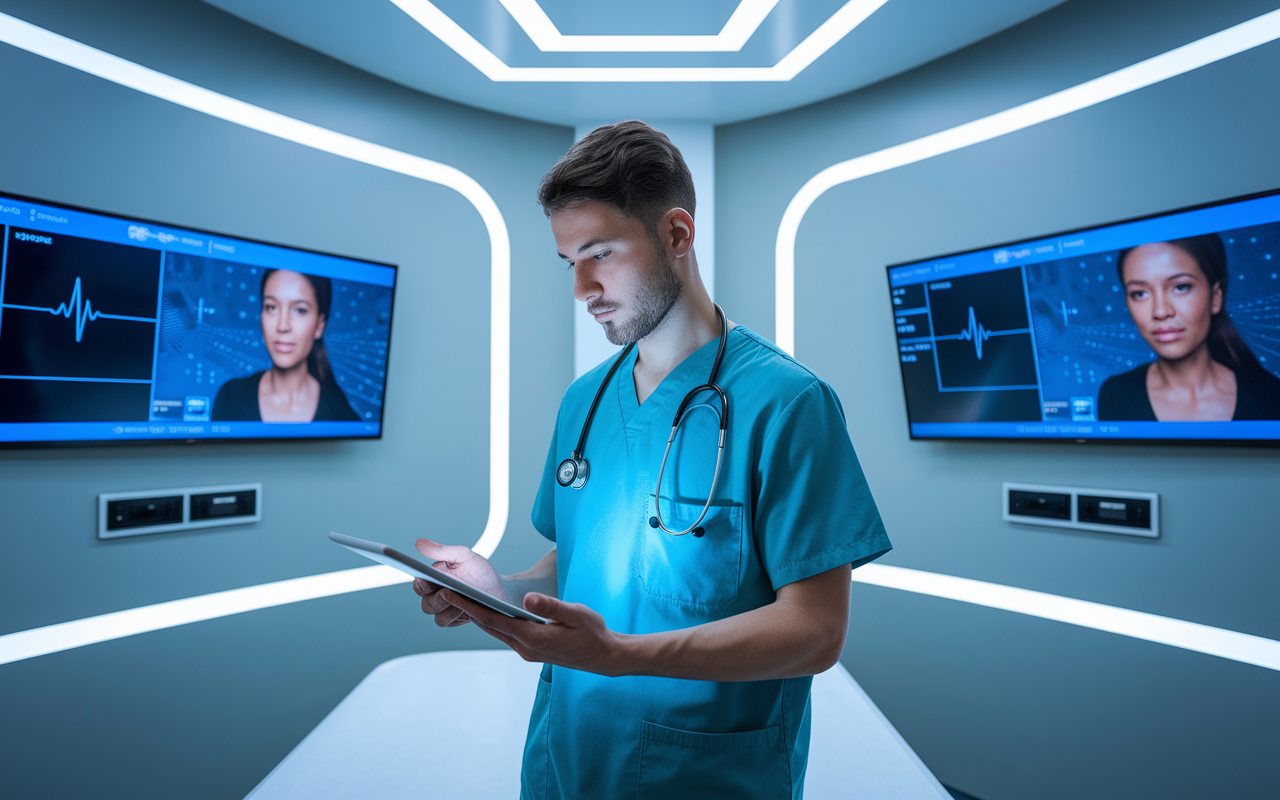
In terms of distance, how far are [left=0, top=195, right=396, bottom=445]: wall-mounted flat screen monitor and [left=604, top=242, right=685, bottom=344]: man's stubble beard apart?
1738 millimetres

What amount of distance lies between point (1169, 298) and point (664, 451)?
1814 mm

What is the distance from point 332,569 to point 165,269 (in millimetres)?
1246

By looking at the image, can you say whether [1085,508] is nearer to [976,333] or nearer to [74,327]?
[976,333]

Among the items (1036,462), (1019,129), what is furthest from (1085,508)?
(1019,129)

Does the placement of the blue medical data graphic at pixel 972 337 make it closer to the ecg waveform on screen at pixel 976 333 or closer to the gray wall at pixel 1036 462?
the ecg waveform on screen at pixel 976 333

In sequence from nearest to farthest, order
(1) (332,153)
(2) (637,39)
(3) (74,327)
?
(3) (74,327), (2) (637,39), (1) (332,153)

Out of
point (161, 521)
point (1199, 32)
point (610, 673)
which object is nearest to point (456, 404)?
point (161, 521)

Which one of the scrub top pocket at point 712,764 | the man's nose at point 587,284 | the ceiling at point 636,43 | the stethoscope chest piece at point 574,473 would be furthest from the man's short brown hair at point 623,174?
the ceiling at point 636,43

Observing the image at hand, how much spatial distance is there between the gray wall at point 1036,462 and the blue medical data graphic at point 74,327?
91.2 inches

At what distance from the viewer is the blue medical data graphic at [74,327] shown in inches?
69.6

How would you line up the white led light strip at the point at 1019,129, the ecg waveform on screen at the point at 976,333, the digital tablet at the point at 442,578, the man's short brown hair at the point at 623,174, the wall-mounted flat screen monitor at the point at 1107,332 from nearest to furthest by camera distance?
the digital tablet at the point at 442,578
the man's short brown hair at the point at 623,174
the wall-mounted flat screen monitor at the point at 1107,332
the white led light strip at the point at 1019,129
the ecg waveform on screen at the point at 976,333

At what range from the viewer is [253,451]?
2.31m

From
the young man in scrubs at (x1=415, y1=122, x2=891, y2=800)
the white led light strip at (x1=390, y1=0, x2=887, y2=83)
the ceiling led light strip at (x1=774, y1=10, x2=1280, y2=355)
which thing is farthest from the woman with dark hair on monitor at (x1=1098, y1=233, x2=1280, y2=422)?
the young man in scrubs at (x1=415, y1=122, x2=891, y2=800)

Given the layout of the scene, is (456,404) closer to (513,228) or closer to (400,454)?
(400,454)
